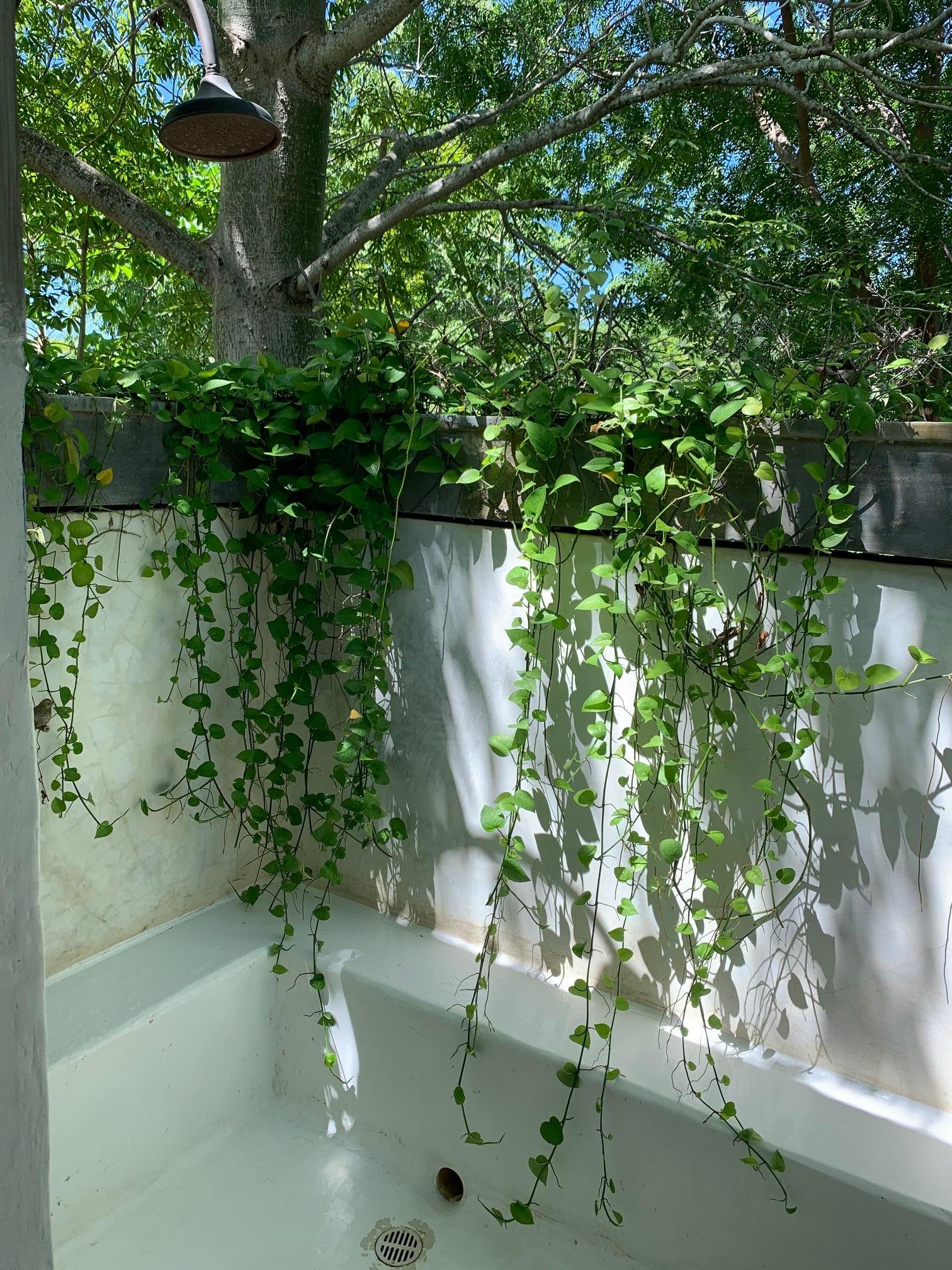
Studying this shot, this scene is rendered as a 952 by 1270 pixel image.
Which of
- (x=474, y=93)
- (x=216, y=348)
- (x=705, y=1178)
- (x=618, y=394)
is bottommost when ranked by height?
(x=705, y=1178)

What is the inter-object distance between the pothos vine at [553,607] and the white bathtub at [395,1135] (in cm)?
5

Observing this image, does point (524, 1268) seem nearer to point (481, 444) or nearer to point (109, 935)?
point (109, 935)

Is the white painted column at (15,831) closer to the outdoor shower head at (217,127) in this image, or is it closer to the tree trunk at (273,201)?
the outdoor shower head at (217,127)

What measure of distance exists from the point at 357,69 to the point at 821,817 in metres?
5.62

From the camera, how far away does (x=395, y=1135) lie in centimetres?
188

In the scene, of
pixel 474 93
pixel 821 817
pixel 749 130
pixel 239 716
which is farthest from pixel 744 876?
pixel 749 130

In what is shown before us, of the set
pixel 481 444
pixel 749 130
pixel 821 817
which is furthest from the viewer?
pixel 749 130

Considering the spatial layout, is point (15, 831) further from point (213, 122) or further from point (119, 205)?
point (119, 205)

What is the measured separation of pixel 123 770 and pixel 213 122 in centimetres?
122

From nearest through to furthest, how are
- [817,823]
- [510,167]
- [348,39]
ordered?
1. [817,823]
2. [348,39]
3. [510,167]

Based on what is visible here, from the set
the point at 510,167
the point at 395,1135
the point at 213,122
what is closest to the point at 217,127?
the point at 213,122

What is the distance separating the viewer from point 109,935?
1.96 meters

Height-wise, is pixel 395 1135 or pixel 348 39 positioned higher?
pixel 348 39

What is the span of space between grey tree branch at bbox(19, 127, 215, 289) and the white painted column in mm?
2456
